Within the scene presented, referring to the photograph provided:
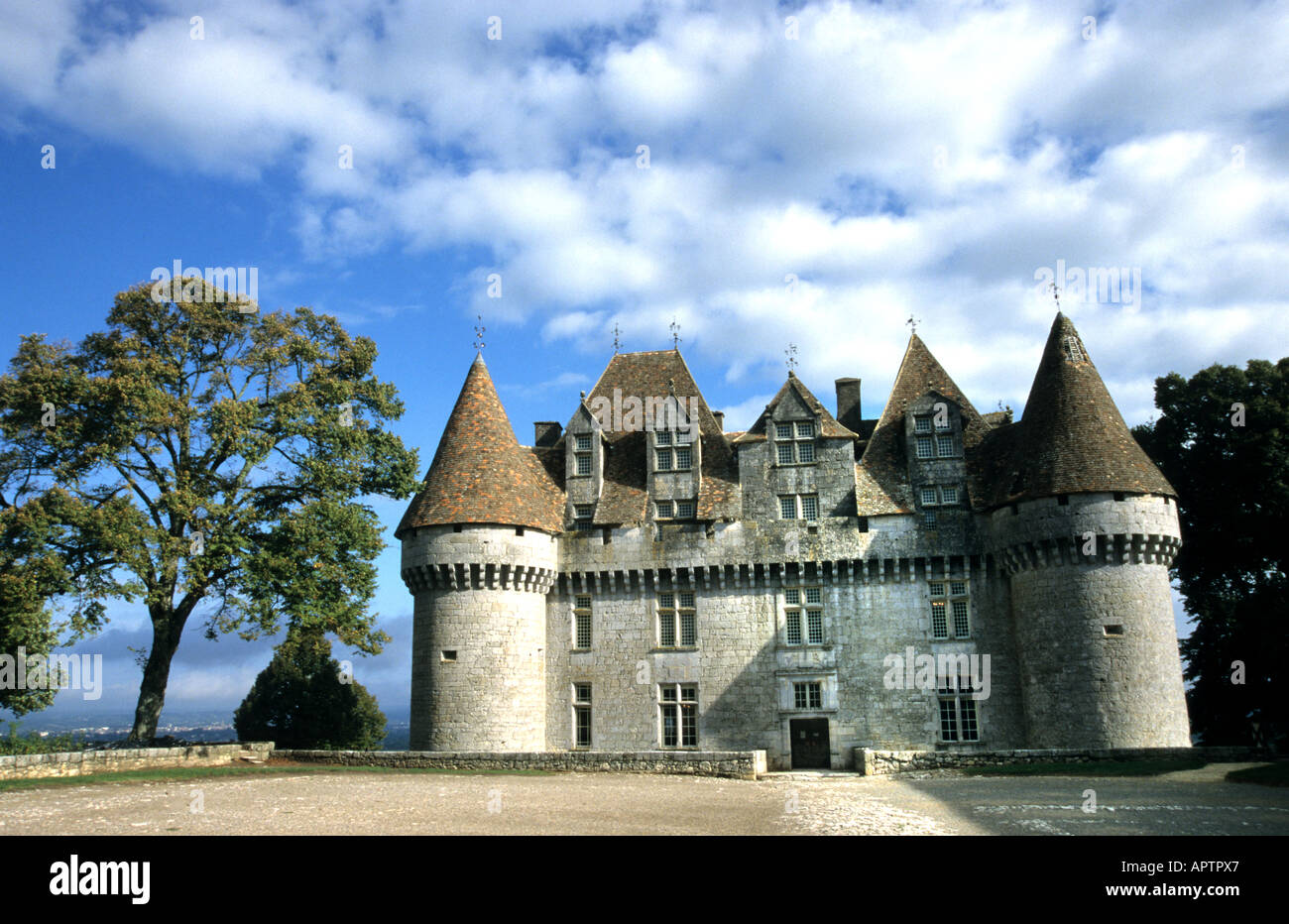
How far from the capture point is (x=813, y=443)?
1251 inches

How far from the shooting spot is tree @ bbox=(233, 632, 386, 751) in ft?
149

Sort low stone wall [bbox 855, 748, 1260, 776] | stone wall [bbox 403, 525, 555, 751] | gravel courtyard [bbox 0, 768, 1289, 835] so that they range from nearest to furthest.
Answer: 1. gravel courtyard [bbox 0, 768, 1289, 835]
2. low stone wall [bbox 855, 748, 1260, 776]
3. stone wall [bbox 403, 525, 555, 751]

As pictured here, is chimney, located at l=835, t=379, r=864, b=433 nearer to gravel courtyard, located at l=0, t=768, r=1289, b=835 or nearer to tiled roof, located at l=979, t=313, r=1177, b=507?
tiled roof, located at l=979, t=313, r=1177, b=507

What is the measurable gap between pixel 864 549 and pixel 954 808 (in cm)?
1441

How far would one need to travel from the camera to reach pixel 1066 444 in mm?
28438

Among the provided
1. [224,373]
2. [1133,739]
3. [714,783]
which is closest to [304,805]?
[714,783]

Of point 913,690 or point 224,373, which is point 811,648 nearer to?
point 913,690

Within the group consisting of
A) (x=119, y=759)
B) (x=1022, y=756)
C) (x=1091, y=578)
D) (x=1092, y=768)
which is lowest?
(x=1092, y=768)

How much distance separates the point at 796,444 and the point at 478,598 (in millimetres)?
11417

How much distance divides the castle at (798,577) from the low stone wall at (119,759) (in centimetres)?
526

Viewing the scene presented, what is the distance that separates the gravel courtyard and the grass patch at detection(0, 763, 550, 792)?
64 centimetres

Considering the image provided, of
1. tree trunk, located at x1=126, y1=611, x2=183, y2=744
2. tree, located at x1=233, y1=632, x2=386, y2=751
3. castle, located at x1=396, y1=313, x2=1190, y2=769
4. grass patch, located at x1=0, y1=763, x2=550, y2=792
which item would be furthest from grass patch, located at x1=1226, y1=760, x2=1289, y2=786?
tree, located at x1=233, y1=632, x2=386, y2=751

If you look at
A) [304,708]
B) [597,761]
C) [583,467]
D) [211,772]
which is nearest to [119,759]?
[211,772]

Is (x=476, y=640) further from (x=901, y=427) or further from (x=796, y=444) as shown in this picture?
(x=901, y=427)
